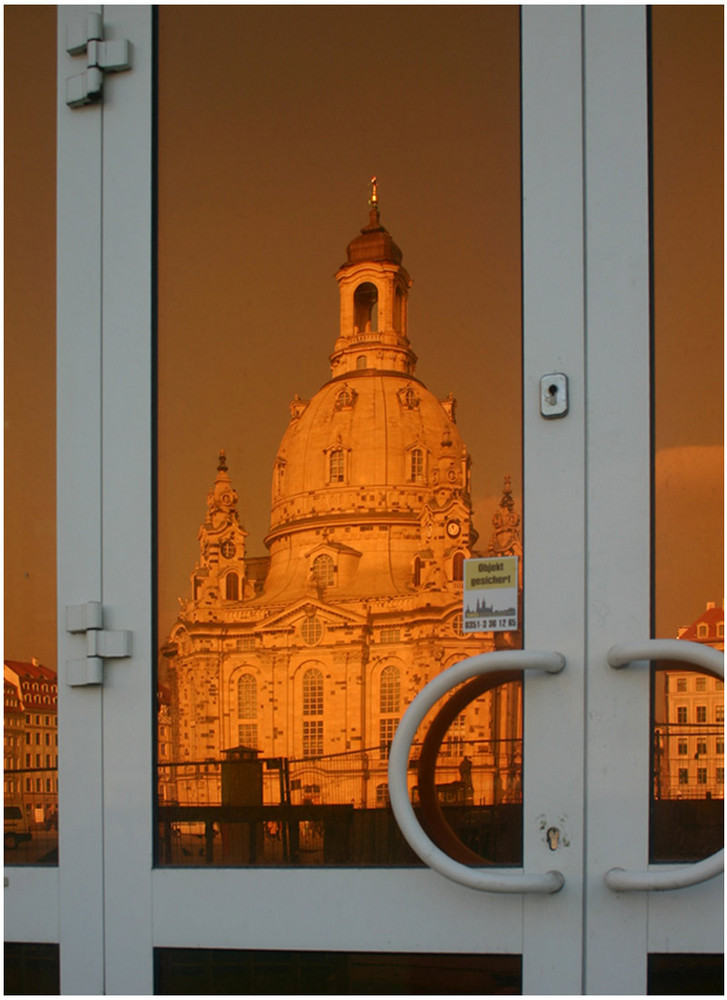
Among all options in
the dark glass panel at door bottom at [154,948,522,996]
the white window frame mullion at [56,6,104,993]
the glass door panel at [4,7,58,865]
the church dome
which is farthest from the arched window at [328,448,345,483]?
the dark glass panel at door bottom at [154,948,522,996]

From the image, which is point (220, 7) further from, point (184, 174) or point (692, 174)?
point (692, 174)

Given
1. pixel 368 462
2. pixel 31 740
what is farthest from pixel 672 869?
pixel 31 740

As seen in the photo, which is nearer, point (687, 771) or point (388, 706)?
point (687, 771)

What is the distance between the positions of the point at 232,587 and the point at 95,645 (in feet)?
0.86

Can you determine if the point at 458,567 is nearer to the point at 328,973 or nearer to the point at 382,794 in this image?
the point at 382,794

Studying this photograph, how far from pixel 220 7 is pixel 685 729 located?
156cm

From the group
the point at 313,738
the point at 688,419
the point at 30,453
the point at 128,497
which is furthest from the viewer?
the point at 30,453

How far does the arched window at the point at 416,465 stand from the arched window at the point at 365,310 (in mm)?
247

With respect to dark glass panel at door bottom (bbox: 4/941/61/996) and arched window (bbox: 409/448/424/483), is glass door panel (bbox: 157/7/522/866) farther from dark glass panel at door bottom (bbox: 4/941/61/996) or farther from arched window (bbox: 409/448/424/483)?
dark glass panel at door bottom (bbox: 4/941/61/996)

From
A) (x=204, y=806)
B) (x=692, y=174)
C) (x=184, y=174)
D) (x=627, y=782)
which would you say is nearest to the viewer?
(x=627, y=782)

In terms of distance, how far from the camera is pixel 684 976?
1.62 metres

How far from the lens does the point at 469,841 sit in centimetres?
170

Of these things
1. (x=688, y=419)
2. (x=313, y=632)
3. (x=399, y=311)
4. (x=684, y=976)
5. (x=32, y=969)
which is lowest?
(x=32, y=969)

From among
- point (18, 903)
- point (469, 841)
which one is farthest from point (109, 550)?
point (469, 841)
